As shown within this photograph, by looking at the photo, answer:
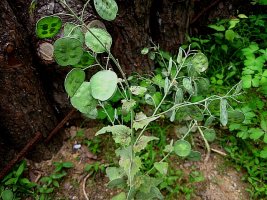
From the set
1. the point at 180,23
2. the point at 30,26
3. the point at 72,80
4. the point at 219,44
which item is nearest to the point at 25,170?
the point at 30,26

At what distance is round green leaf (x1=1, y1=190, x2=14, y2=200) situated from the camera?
185 centimetres

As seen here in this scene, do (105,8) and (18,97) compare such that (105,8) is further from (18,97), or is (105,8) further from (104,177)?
(104,177)

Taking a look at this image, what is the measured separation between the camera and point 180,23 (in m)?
2.34

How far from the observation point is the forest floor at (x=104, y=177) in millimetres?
1856

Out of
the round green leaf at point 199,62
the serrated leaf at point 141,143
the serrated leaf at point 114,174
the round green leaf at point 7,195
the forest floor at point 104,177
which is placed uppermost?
the round green leaf at point 199,62

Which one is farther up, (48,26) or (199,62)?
(48,26)

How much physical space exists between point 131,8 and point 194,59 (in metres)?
0.79

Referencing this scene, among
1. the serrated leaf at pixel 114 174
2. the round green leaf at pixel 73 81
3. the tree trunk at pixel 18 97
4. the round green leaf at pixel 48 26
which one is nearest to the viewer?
the round green leaf at pixel 48 26

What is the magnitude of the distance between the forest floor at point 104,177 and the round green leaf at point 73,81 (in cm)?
109

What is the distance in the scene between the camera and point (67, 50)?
2.93 feet

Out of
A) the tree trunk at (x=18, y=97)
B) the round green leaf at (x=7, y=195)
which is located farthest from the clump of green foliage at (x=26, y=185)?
the tree trunk at (x=18, y=97)

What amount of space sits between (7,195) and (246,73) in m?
1.65

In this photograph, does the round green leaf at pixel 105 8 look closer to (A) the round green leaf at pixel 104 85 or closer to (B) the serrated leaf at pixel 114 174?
(A) the round green leaf at pixel 104 85

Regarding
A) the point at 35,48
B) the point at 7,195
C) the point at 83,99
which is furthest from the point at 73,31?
the point at 7,195
